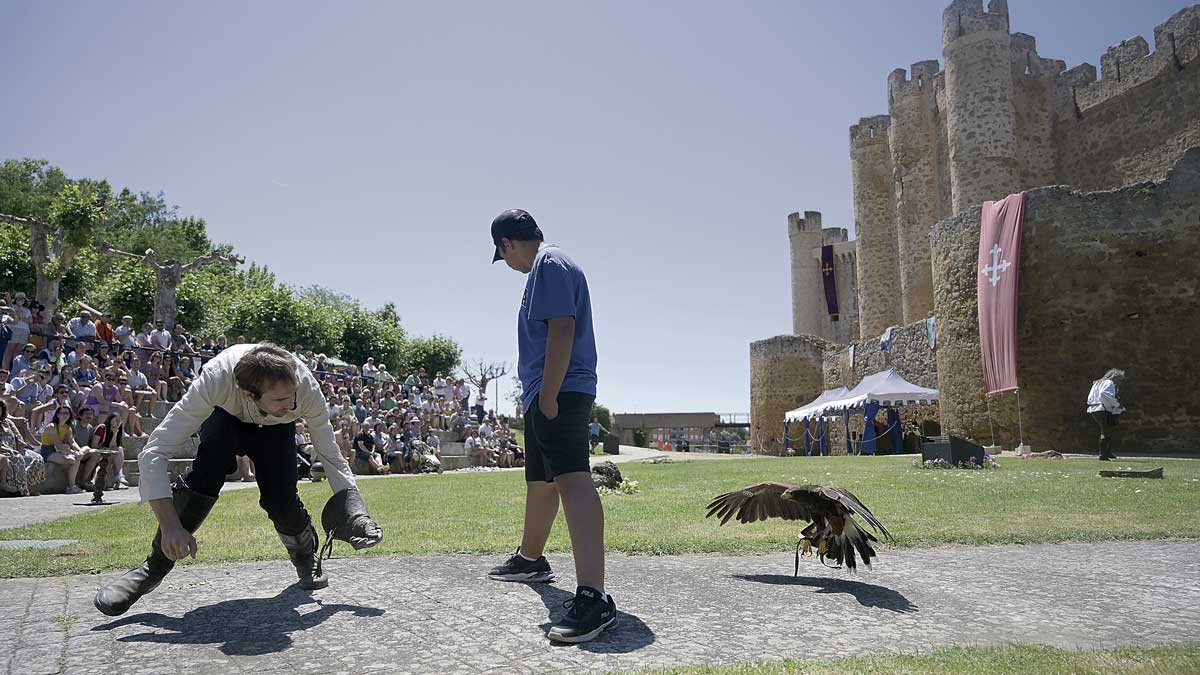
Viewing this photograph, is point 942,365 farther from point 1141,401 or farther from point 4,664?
point 4,664

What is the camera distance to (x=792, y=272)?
5156 centimetres

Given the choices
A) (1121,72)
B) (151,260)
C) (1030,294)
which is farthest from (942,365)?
(151,260)

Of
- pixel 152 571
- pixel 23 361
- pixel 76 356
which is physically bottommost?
pixel 152 571

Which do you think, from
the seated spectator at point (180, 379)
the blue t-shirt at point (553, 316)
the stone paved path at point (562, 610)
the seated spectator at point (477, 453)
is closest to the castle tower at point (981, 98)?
the seated spectator at point (477, 453)

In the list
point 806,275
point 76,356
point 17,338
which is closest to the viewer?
point 76,356

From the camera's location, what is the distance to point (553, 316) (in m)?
3.14

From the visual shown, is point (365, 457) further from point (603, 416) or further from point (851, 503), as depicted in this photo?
point (603, 416)

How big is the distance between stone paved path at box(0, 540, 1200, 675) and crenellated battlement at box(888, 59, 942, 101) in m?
30.3

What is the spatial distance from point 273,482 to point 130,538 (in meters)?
2.59

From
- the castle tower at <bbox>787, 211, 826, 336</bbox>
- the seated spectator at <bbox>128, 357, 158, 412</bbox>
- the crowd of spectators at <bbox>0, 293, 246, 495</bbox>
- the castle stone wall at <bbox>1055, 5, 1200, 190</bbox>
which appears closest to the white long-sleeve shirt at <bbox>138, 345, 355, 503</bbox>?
the crowd of spectators at <bbox>0, 293, 246, 495</bbox>

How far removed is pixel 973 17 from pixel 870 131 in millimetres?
11127

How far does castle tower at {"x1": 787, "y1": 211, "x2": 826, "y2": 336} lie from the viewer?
4986 cm

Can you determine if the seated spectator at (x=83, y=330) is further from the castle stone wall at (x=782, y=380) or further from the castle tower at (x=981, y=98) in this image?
the castle stone wall at (x=782, y=380)

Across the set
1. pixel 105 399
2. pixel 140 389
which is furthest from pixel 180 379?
pixel 105 399
